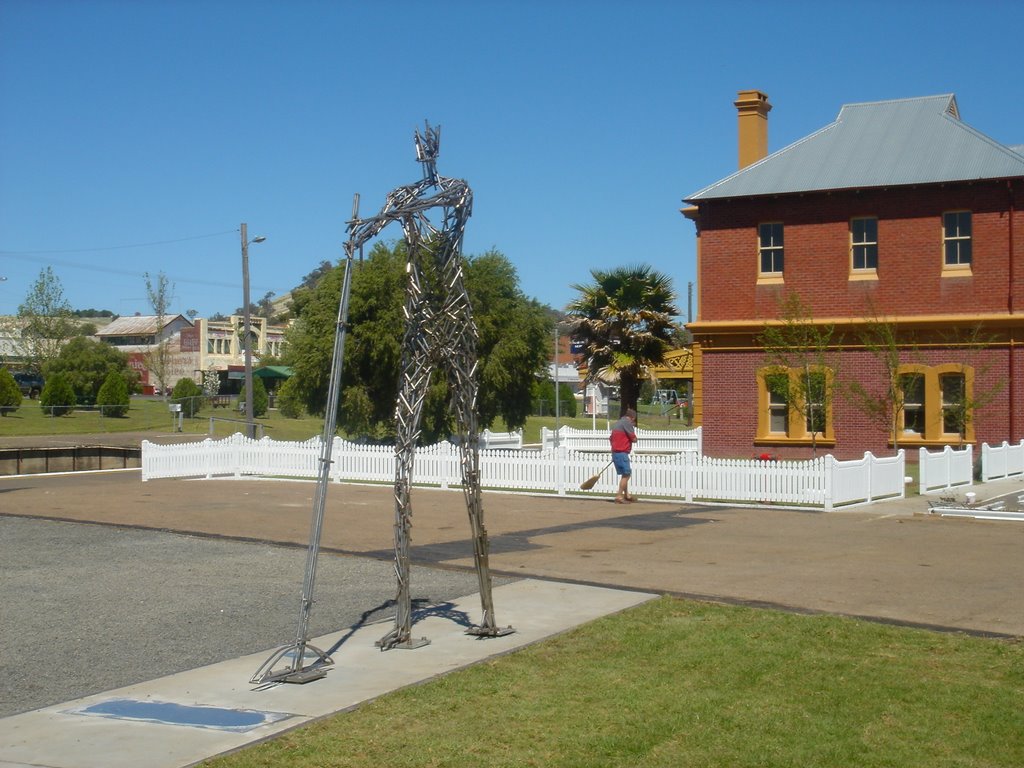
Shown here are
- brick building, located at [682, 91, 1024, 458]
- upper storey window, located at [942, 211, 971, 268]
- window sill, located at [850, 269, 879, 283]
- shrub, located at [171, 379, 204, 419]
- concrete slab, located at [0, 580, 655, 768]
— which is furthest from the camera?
shrub, located at [171, 379, 204, 419]

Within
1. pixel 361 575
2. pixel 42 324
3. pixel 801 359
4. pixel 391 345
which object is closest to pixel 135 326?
pixel 42 324

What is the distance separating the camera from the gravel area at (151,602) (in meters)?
9.09

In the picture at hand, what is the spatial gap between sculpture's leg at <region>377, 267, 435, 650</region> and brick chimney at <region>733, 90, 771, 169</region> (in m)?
28.6

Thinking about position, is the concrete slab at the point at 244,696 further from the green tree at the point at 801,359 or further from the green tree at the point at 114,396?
the green tree at the point at 114,396

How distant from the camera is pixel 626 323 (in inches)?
1411

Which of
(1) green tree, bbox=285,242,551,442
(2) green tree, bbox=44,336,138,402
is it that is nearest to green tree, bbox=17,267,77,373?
(2) green tree, bbox=44,336,138,402

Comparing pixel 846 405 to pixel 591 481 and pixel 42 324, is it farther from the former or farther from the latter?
pixel 42 324

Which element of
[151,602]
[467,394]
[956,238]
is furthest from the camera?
[956,238]

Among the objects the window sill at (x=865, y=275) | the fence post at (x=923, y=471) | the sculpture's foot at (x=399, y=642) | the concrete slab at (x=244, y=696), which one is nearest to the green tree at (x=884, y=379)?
the window sill at (x=865, y=275)

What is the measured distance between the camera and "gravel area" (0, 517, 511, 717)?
9.09m

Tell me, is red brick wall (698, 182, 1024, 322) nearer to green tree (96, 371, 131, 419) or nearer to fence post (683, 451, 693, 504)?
fence post (683, 451, 693, 504)

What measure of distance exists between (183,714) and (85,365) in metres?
64.5

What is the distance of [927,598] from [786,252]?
71.5ft

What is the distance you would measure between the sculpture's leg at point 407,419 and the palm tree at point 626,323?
2607 centimetres
